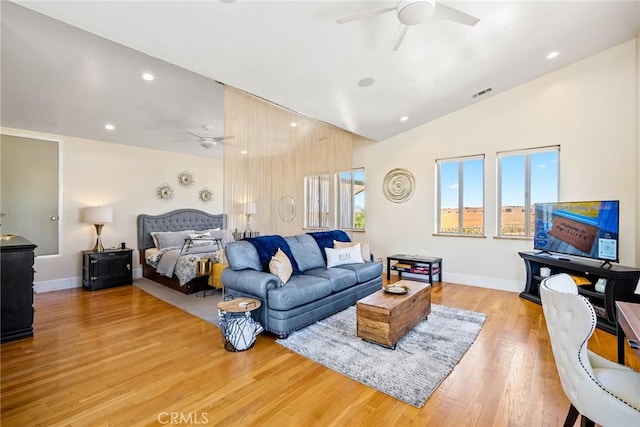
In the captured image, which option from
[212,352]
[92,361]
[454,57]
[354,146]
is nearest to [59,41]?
[92,361]

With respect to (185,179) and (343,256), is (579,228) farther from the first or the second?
(185,179)

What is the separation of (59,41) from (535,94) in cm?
604

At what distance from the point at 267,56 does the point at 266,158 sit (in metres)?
1.46

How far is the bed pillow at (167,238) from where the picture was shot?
18.3 feet

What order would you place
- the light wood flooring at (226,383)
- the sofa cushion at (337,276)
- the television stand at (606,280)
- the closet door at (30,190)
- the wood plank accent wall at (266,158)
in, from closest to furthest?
the light wood flooring at (226,383), the television stand at (606,280), the sofa cushion at (337,276), the wood plank accent wall at (266,158), the closet door at (30,190)

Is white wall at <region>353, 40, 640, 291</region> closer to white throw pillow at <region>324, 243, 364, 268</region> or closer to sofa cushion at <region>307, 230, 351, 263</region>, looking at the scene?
sofa cushion at <region>307, 230, 351, 263</region>

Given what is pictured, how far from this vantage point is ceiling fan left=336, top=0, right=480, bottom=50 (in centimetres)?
212

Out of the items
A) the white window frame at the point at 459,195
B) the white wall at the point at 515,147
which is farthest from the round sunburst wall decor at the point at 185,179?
the white window frame at the point at 459,195

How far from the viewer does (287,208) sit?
14.8 ft

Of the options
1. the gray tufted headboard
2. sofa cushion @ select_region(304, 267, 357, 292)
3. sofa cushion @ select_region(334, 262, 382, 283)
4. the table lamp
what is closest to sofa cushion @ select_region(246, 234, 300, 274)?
sofa cushion @ select_region(304, 267, 357, 292)

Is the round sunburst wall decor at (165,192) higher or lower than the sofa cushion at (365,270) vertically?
higher

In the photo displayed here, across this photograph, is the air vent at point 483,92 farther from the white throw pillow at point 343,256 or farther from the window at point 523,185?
the white throw pillow at point 343,256

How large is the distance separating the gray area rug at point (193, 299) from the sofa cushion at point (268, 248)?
918mm

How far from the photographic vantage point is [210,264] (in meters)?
4.55
